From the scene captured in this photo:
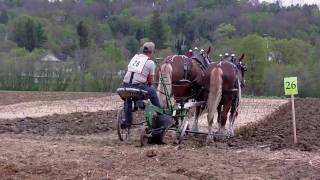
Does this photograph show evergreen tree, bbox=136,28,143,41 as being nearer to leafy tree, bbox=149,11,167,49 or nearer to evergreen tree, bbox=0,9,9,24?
leafy tree, bbox=149,11,167,49

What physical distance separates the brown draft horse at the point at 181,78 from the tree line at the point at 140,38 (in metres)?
12.5

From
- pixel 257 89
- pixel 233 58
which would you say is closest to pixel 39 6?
pixel 257 89

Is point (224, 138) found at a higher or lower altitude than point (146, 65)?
lower

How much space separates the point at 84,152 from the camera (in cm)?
942

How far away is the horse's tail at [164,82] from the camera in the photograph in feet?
39.1

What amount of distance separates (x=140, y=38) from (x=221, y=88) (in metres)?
93.3

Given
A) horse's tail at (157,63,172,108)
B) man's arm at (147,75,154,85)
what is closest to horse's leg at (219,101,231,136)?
horse's tail at (157,63,172,108)

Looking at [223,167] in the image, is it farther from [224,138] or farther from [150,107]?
[224,138]

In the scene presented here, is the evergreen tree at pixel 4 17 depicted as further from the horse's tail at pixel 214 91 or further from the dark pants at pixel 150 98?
the dark pants at pixel 150 98

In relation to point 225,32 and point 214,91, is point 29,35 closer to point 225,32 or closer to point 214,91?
point 225,32

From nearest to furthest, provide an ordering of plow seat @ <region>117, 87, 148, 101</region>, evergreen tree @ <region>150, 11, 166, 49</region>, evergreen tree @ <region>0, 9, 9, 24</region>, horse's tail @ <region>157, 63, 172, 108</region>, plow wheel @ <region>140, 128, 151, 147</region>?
plow wheel @ <region>140, 128, 151, 147</region> → plow seat @ <region>117, 87, 148, 101</region> → horse's tail @ <region>157, 63, 172, 108</region> → evergreen tree @ <region>150, 11, 166, 49</region> → evergreen tree @ <region>0, 9, 9, 24</region>

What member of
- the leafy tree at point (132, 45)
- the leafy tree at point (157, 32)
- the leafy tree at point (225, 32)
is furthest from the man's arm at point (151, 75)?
the leafy tree at point (132, 45)

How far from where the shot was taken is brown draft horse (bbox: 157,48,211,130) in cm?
1223

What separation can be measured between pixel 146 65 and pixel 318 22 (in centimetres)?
9841
